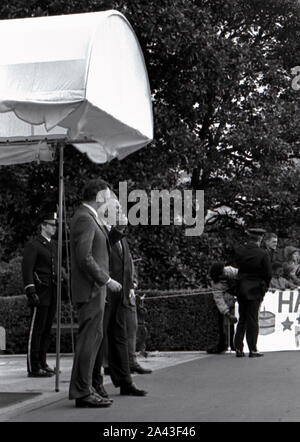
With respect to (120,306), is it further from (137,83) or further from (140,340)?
(140,340)

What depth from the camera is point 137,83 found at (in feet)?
32.4

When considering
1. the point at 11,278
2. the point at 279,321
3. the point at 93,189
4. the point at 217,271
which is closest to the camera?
the point at 93,189

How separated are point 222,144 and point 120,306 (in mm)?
11115

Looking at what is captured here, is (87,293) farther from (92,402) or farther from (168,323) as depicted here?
(168,323)

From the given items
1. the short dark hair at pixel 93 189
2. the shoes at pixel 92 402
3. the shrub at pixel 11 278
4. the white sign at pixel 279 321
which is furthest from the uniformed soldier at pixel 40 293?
the shrub at pixel 11 278

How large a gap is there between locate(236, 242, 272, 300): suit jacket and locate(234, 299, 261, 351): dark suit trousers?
0.11 m

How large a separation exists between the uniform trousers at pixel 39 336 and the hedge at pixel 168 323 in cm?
355

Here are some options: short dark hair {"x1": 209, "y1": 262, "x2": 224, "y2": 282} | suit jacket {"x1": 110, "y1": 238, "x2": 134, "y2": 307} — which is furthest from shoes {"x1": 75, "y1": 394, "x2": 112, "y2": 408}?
short dark hair {"x1": 209, "y1": 262, "x2": 224, "y2": 282}

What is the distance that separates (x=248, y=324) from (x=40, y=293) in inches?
135

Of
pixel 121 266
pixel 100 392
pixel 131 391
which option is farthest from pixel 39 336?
pixel 100 392

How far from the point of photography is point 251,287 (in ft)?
44.0

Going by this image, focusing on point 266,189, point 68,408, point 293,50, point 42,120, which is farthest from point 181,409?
point 293,50

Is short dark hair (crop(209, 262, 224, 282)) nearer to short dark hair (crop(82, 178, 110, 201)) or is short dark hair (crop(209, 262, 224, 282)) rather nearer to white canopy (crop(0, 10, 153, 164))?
white canopy (crop(0, 10, 153, 164))

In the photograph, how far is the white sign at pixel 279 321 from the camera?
14.5 metres
